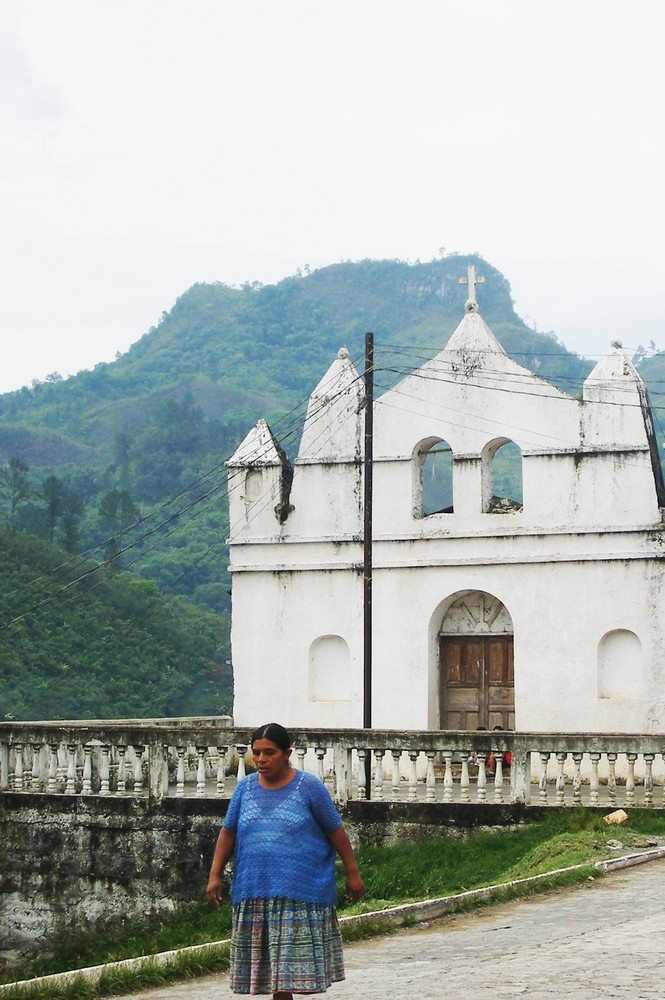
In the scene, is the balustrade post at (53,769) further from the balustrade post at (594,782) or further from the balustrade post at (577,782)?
the balustrade post at (594,782)

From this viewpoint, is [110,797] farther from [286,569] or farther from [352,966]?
[352,966]

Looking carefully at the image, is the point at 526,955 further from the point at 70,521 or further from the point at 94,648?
the point at 70,521

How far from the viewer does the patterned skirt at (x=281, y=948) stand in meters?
8.24

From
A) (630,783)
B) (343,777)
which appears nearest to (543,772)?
(630,783)

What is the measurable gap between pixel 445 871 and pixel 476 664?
9.29 meters

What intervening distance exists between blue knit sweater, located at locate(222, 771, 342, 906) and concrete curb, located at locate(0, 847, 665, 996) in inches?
110

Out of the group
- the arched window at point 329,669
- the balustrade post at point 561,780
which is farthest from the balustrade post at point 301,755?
the arched window at point 329,669

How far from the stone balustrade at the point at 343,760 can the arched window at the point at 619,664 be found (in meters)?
1.71

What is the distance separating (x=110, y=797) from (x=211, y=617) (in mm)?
48335

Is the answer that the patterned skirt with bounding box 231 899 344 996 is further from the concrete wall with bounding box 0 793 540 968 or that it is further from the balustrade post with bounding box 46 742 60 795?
the balustrade post with bounding box 46 742 60 795

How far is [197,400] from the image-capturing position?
112312 mm

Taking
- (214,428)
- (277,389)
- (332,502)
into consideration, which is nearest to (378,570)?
(332,502)

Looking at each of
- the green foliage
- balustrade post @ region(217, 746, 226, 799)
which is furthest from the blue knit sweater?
the green foliage

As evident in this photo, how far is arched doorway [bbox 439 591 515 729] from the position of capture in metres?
25.0
